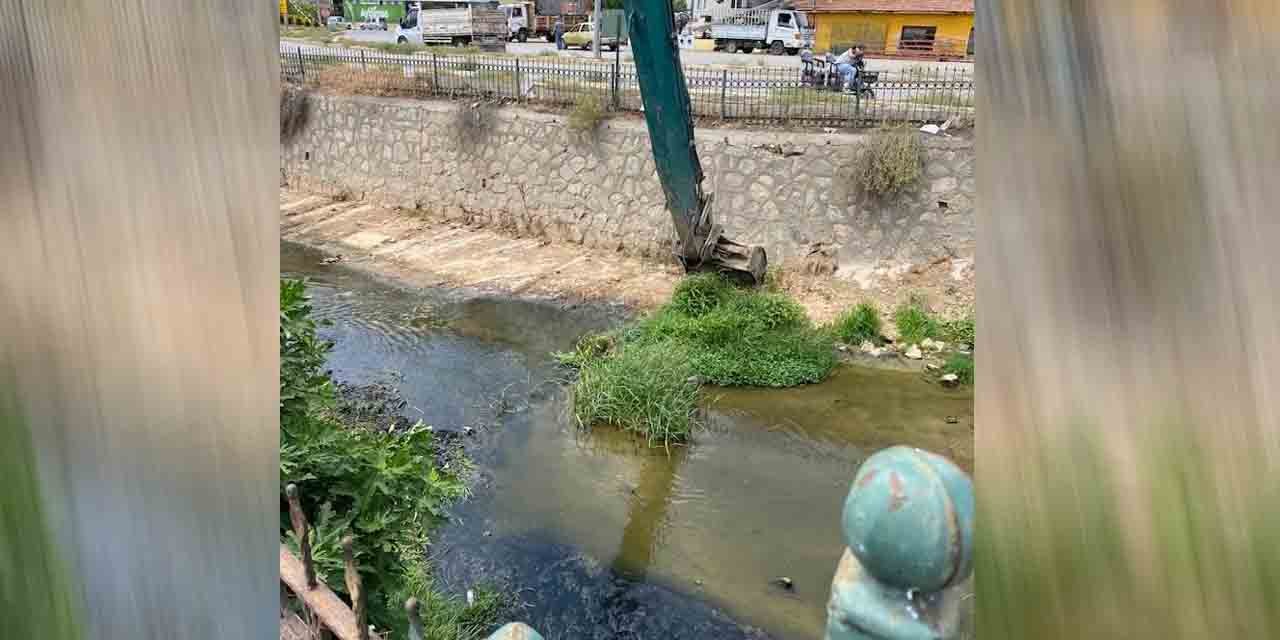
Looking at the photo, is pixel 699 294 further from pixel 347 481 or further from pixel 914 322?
pixel 347 481

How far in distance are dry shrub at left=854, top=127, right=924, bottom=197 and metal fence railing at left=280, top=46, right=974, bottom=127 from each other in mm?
530

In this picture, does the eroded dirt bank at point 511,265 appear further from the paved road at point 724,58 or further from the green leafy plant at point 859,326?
the paved road at point 724,58

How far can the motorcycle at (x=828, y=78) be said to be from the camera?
31.3ft

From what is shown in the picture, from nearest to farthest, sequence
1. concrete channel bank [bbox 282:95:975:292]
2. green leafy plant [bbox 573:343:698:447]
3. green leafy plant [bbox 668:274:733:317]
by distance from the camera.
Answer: green leafy plant [bbox 573:343:698:447] → green leafy plant [bbox 668:274:733:317] → concrete channel bank [bbox 282:95:975:292]

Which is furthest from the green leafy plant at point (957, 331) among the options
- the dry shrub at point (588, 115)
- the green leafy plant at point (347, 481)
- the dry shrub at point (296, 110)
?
the dry shrub at point (296, 110)

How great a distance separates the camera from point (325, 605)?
1.81 meters

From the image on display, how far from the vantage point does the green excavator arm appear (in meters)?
5.73

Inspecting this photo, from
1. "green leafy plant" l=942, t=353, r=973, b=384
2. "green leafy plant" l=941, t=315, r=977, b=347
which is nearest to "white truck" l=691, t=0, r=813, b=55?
"green leafy plant" l=941, t=315, r=977, b=347

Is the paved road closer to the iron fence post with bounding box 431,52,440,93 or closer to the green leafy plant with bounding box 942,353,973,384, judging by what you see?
the iron fence post with bounding box 431,52,440,93

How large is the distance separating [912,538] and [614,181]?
9.06 meters
